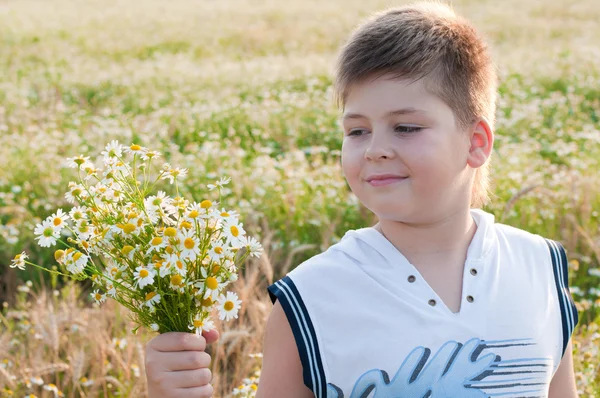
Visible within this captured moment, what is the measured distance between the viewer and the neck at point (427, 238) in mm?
1985

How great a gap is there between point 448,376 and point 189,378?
1.85ft

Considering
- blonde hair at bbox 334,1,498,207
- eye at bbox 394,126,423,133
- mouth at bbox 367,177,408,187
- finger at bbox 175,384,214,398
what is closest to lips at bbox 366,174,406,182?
mouth at bbox 367,177,408,187

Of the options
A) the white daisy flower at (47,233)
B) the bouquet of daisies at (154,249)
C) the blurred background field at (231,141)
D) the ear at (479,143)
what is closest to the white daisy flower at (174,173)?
the bouquet of daisies at (154,249)

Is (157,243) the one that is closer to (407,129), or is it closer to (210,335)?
(210,335)

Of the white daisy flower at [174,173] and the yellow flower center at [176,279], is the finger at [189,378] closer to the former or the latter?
the yellow flower center at [176,279]

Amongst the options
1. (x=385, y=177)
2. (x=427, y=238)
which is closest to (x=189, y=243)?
(x=385, y=177)

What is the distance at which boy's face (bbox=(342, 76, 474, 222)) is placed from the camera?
74.2 inches

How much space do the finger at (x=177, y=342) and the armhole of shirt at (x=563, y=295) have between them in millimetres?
909

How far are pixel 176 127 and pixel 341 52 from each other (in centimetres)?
618

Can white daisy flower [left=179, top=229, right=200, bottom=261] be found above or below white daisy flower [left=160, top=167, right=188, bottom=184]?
below

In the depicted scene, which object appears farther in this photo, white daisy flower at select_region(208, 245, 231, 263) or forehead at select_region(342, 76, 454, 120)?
forehead at select_region(342, 76, 454, 120)

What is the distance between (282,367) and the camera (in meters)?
1.84

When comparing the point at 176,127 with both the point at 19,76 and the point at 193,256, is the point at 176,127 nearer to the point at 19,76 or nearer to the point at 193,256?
the point at 19,76

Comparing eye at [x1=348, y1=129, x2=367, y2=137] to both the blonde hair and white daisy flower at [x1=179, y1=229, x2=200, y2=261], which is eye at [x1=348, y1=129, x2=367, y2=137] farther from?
white daisy flower at [x1=179, y1=229, x2=200, y2=261]
